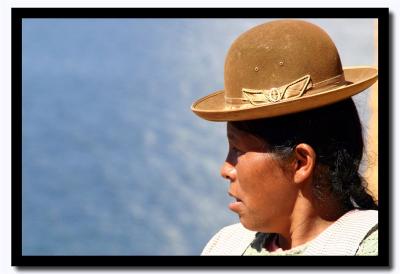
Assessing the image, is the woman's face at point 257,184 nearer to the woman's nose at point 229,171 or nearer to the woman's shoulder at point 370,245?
the woman's nose at point 229,171

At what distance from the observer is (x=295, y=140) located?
1.64 m

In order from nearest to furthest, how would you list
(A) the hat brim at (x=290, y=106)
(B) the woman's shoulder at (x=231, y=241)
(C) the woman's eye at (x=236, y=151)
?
1. (A) the hat brim at (x=290, y=106)
2. (C) the woman's eye at (x=236, y=151)
3. (B) the woman's shoulder at (x=231, y=241)

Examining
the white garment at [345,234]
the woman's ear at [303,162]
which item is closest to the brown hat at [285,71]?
the woman's ear at [303,162]

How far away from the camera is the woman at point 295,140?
1.60 m

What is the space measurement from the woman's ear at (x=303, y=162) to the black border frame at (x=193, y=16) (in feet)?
1.11

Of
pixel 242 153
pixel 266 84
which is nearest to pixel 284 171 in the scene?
pixel 242 153

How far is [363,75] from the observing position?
5.96ft

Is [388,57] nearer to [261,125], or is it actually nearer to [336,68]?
[336,68]

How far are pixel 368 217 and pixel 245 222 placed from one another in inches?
13.0

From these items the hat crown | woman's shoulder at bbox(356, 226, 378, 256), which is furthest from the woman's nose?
woman's shoulder at bbox(356, 226, 378, 256)

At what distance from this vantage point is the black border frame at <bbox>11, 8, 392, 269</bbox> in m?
1.92

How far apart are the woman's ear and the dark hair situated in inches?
0.6

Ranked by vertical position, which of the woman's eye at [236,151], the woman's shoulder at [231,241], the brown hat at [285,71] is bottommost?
the woman's shoulder at [231,241]

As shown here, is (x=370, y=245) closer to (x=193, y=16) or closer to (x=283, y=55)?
(x=283, y=55)
